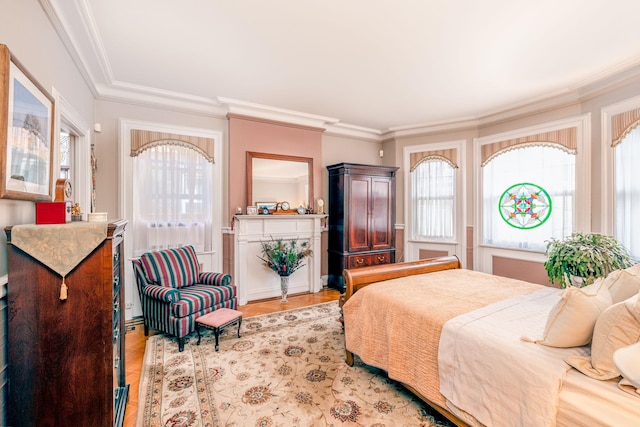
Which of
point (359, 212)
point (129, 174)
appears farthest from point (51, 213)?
point (359, 212)

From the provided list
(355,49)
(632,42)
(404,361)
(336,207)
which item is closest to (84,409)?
(404,361)

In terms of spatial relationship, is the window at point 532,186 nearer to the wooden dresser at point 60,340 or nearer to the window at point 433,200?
the window at point 433,200

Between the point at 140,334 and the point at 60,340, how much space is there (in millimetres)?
1995

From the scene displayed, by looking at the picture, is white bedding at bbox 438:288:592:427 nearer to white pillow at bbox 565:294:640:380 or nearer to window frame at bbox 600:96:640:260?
white pillow at bbox 565:294:640:380

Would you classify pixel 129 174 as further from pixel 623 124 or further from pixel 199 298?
pixel 623 124

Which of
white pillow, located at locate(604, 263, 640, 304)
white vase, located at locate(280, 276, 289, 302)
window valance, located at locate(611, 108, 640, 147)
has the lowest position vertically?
white vase, located at locate(280, 276, 289, 302)

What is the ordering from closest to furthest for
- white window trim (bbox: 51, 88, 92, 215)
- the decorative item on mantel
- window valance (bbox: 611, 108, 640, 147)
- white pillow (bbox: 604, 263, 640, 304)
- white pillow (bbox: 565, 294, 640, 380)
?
white pillow (bbox: 565, 294, 640, 380) < white pillow (bbox: 604, 263, 640, 304) < white window trim (bbox: 51, 88, 92, 215) < window valance (bbox: 611, 108, 640, 147) < the decorative item on mantel

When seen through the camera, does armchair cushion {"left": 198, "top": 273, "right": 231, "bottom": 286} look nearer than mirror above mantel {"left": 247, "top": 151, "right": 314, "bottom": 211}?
Yes

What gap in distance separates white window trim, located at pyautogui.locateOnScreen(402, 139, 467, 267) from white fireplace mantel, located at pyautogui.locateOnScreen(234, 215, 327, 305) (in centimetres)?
164

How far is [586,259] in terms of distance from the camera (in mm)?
2736

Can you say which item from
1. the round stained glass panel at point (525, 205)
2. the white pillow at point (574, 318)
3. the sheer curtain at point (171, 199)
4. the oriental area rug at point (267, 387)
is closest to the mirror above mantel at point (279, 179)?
the sheer curtain at point (171, 199)

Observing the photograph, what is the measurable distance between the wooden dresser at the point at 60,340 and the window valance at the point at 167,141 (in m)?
2.58

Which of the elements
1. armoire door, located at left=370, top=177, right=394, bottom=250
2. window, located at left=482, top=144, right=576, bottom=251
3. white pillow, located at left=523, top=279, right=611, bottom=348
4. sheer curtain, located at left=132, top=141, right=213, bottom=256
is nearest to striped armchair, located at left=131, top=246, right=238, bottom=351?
sheer curtain, located at left=132, top=141, right=213, bottom=256

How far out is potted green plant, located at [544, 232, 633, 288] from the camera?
2725mm
